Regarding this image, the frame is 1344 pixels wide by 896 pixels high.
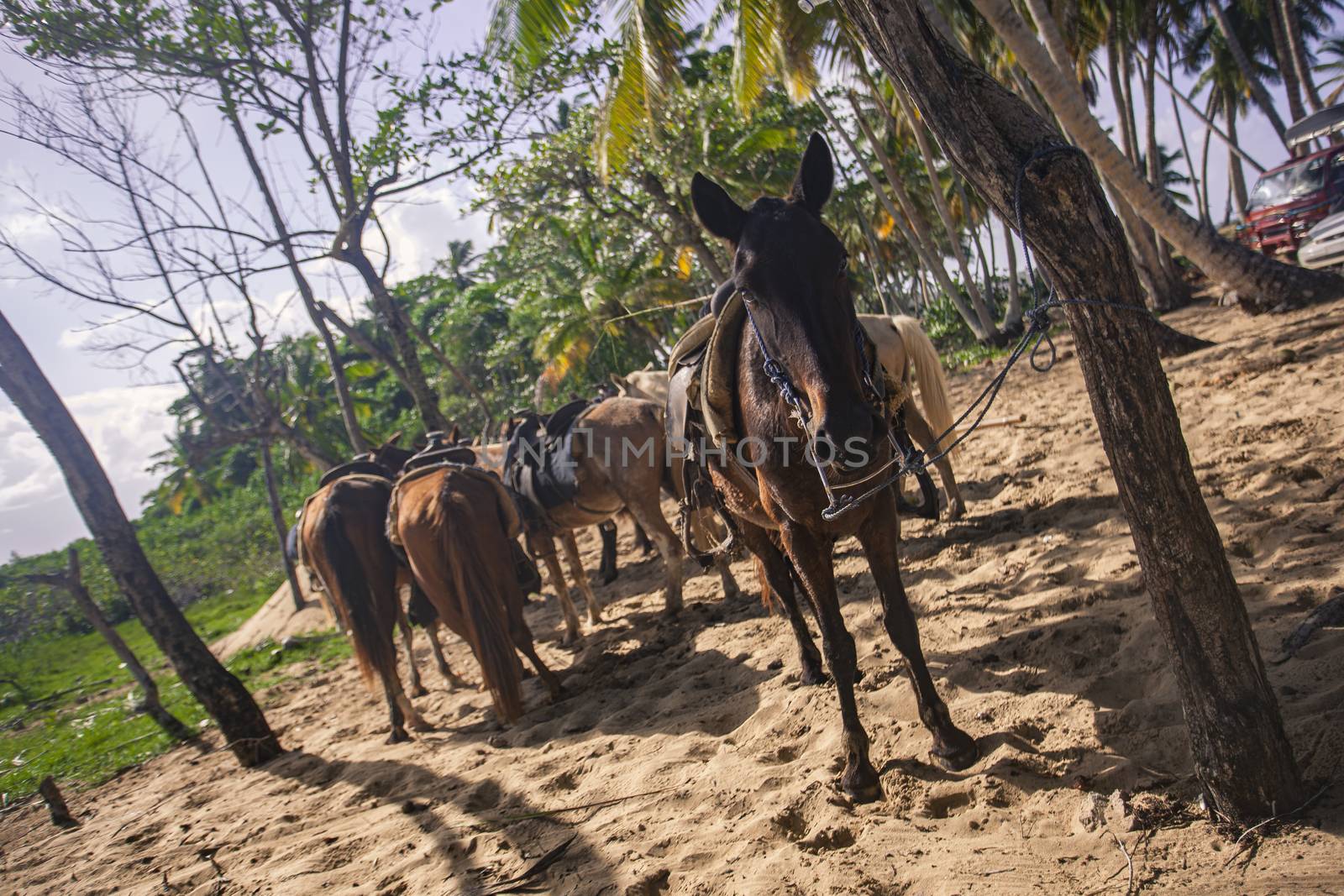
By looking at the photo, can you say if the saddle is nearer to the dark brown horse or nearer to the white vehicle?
the dark brown horse

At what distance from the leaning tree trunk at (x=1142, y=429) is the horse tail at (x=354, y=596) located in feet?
16.8

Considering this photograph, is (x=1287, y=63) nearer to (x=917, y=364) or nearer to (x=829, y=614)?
(x=917, y=364)

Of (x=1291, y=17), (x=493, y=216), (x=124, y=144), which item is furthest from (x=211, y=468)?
(x=1291, y=17)

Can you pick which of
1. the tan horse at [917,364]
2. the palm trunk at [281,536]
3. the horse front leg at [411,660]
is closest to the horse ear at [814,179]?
the tan horse at [917,364]

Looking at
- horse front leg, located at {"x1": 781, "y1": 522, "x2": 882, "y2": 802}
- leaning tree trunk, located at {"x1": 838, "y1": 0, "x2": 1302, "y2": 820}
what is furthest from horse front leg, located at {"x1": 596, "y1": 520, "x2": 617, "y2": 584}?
leaning tree trunk, located at {"x1": 838, "y1": 0, "x2": 1302, "y2": 820}

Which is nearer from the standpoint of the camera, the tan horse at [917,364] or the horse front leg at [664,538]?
the tan horse at [917,364]

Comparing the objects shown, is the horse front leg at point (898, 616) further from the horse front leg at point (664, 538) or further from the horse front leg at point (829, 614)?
the horse front leg at point (664, 538)

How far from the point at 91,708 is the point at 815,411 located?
11.8 m

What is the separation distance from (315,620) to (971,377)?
1125 cm

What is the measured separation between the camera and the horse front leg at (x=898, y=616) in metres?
3.04

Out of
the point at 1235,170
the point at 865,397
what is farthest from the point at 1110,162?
the point at 1235,170

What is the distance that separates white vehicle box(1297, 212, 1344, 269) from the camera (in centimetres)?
843

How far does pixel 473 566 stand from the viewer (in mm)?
5082

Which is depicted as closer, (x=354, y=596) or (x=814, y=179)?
(x=814, y=179)
